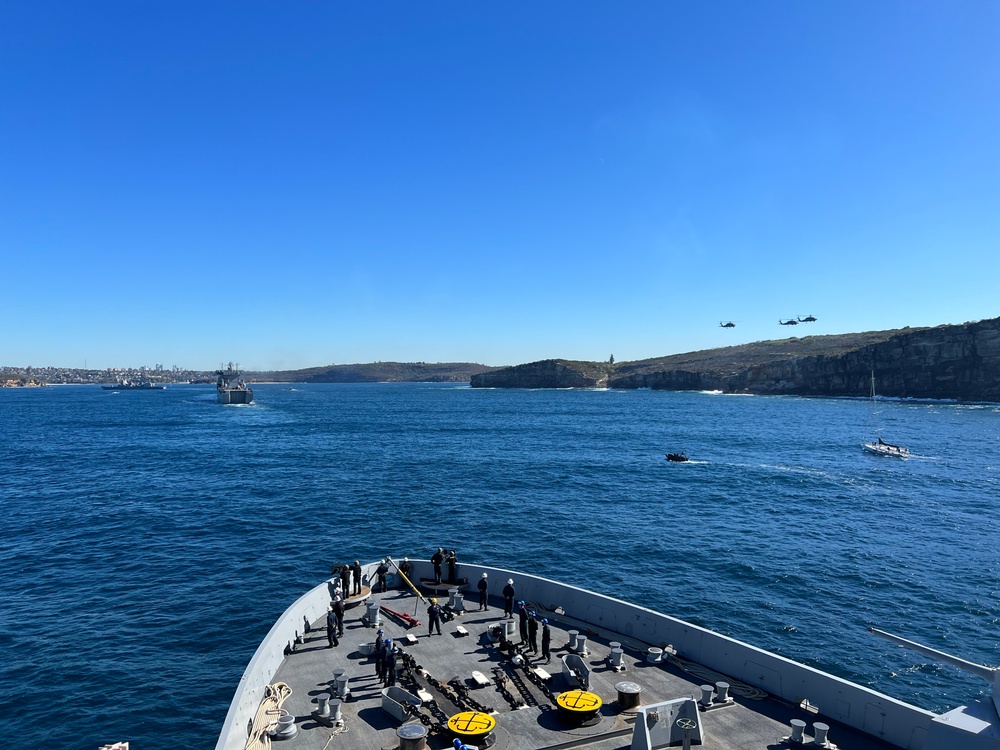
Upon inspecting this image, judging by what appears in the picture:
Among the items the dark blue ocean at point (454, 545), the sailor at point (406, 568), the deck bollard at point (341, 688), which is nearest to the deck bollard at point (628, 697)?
the deck bollard at point (341, 688)

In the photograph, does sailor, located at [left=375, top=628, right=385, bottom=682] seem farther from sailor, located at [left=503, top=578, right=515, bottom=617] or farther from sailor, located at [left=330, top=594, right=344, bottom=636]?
sailor, located at [left=503, top=578, right=515, bottom=617]

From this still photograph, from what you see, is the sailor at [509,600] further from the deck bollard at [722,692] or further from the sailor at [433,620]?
the deck bollard at [722,692]

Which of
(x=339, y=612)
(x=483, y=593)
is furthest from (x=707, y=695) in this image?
(x=339, y=612)

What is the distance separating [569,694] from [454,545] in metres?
35.5

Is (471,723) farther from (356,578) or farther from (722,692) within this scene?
(356,578)

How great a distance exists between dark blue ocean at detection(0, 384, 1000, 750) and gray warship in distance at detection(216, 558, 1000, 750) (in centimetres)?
991

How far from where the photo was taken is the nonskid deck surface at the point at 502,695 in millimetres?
15797

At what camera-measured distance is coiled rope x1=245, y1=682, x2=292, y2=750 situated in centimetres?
1594

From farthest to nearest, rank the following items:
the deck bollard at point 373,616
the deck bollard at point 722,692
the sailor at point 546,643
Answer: the deck bollard at point 373,616
the sailor at point 546,643
the deck bollard at point 722,692

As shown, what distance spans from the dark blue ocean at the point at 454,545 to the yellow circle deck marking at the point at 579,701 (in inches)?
678

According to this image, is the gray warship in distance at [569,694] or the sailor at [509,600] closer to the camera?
the gray warship in distance at [569,694]

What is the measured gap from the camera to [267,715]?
672 inches

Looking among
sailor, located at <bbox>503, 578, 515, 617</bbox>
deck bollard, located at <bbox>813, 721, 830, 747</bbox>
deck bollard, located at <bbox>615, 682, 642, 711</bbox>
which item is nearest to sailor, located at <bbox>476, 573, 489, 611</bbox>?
sailor, located at <bbox>503, 578, 515, 617</bbox>

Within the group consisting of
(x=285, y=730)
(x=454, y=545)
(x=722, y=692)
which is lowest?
(x=454, y=545)
